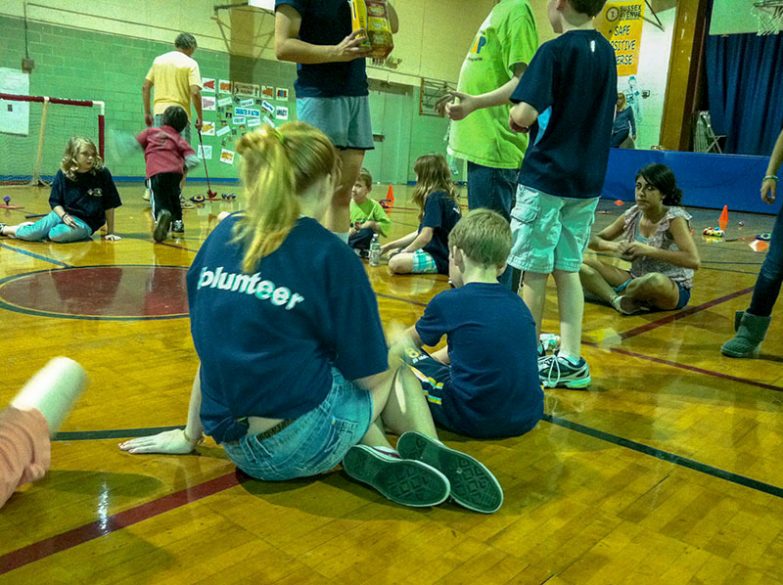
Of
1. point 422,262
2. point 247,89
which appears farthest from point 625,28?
point 422,262

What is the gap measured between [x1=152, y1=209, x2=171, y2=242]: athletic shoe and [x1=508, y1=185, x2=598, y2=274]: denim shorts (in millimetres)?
3325

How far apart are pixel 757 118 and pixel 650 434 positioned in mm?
13856

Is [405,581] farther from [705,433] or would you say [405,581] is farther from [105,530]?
[705,433]

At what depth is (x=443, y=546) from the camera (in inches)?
53.3

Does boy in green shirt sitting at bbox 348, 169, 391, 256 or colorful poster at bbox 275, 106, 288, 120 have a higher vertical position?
colorful poster at bbox 275, 106, 288, 120

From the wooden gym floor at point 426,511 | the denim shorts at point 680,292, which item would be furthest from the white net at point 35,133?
the wooden gym floor at point 426,511

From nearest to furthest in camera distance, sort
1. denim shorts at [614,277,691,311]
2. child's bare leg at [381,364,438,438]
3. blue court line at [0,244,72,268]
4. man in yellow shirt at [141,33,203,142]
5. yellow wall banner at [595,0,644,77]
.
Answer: child's bare leg at [381,364,438,438] → denim shorts at [614,277,691,311] → blue court line at [0,244,72,268] → man in yellow shirt at [141,33,203,142] → yellow wall banner at [595,0,644,77]

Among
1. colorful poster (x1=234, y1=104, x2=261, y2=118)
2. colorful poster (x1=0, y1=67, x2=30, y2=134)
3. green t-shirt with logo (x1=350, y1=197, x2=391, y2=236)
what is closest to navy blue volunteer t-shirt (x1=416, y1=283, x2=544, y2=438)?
green t-shirt with logo (x1=350, y1=197, x2=391, y2=236)

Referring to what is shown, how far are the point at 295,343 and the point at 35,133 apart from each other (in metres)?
9.49

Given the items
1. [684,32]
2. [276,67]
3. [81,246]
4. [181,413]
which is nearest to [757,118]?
[684,32]

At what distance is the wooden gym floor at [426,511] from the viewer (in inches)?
50.3

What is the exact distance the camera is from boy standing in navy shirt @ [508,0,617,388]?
7.27ft

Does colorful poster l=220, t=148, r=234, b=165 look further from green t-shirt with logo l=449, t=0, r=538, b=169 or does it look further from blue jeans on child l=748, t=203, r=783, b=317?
blue jeans on child l=748, t=203, r=783, b=317

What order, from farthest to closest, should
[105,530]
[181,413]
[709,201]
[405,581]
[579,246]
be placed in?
[709,201], [579,246], [181,413], [105,530], [405,581]
